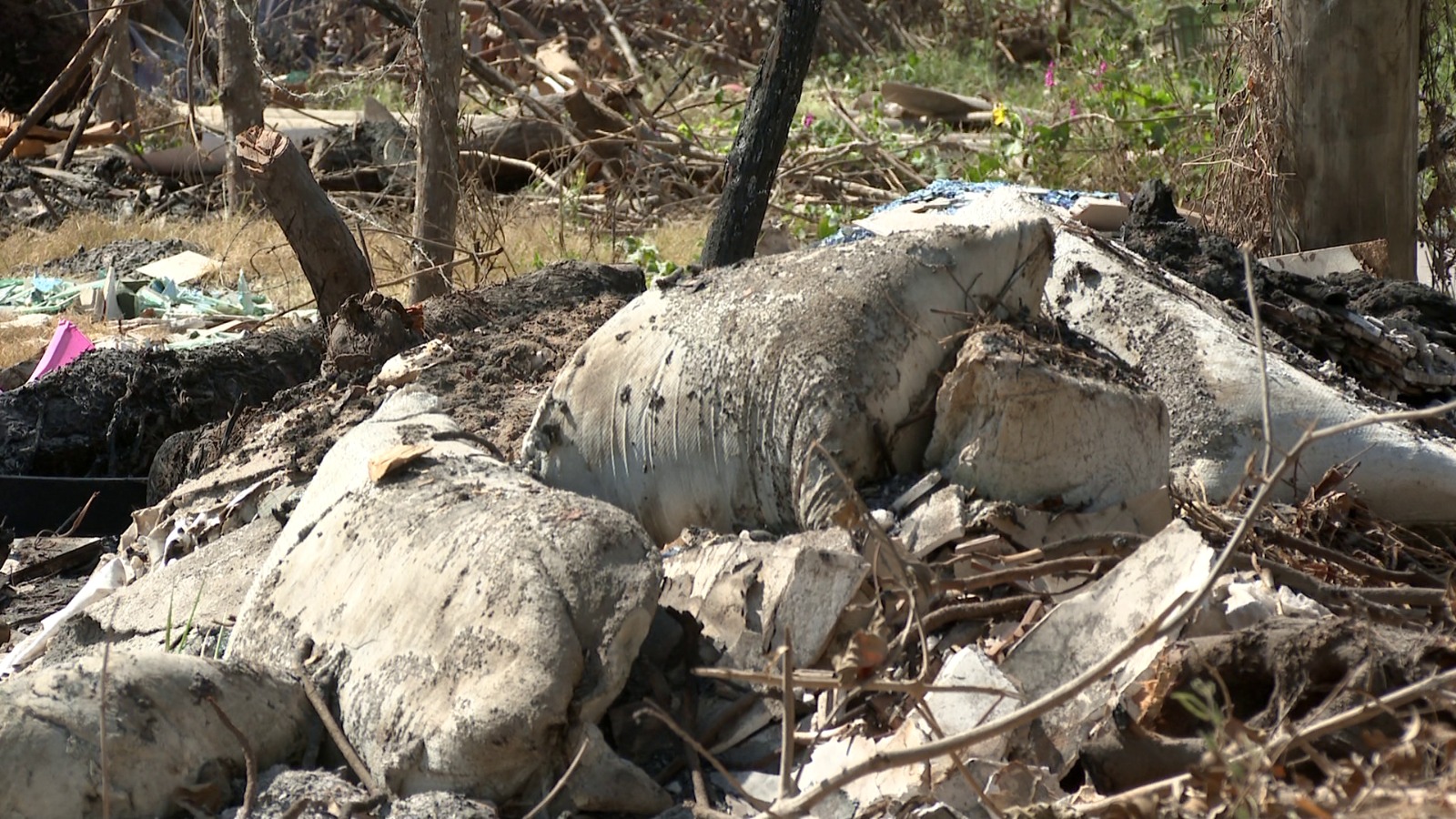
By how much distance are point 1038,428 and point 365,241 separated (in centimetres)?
524

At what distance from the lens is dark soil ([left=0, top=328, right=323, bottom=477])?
4.81 metres

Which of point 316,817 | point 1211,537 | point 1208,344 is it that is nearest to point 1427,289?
point 1208,344

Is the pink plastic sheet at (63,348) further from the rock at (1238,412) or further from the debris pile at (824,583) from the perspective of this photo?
the rock at (1238,412)

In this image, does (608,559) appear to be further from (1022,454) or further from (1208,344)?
(1208,344)

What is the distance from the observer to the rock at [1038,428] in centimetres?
273

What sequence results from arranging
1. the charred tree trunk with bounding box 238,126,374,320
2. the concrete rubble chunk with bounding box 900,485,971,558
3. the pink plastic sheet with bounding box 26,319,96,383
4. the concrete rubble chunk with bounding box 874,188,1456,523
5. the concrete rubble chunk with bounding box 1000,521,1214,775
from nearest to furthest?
1. the concrete rubble chunk with bounding box 1000,521,1214,775
2. the concrete rubble chunk with bounding box 900,485,971,558
3. the concrete rubble chunk with bounding box 874,188,1456,523
4. the charred tree trunk with bounding box 238,126,374,320
5. the pink plastic sheet with bounding box 26,319,96,383

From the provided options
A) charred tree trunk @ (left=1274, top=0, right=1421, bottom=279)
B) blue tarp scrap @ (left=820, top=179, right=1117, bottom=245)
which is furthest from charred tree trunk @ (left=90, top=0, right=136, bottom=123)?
charred tree trunk @ (left=1274, top=0, right=1421, bottom=279)

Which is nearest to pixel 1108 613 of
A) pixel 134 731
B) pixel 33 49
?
pixel 134 731

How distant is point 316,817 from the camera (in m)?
2.13

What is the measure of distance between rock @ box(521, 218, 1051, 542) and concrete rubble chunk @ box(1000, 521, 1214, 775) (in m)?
0.57

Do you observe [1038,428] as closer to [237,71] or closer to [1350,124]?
[1350,124]

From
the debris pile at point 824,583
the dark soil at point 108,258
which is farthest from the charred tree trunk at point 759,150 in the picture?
the dark soil at point 108,258

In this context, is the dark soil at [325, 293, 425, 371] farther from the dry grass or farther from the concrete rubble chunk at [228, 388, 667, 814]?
the concrete rubble chunk at [228, 388, 667, 814]

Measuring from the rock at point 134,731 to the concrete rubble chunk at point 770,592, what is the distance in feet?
2.41
